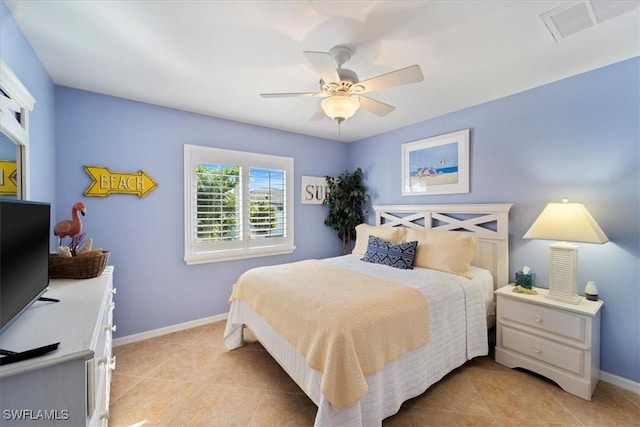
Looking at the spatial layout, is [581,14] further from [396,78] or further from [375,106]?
[375,106]

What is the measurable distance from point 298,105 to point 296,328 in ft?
7.55

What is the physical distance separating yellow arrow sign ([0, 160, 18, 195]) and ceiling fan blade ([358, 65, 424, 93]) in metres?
2.11

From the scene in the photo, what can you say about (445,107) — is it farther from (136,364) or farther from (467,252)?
(136,364)

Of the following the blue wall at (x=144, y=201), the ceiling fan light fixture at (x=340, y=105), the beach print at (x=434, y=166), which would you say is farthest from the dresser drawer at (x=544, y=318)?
the blue wall at (x=144, y=201)

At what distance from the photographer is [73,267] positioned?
174cm

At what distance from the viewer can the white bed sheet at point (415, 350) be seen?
153 centimetres

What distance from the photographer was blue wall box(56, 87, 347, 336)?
101 inches

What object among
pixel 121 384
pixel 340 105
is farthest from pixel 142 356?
pixel 340 105

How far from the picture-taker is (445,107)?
307cm

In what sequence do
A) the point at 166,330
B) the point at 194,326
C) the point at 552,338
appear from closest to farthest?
the point at 552,338 < the point at 166,330 < the point at 194,326

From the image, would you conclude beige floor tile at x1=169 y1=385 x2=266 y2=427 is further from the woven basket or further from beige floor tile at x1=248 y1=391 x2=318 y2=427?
the woven basket

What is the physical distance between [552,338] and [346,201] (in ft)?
9.43

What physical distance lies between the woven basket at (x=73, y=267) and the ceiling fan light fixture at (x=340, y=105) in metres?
1.92

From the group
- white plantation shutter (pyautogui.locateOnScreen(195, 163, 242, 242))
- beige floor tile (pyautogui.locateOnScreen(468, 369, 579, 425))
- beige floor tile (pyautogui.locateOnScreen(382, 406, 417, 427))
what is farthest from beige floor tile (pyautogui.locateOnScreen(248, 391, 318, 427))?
white plantation shutter (pyautogui.locateOnScreen(195, 163, 242, 242))
